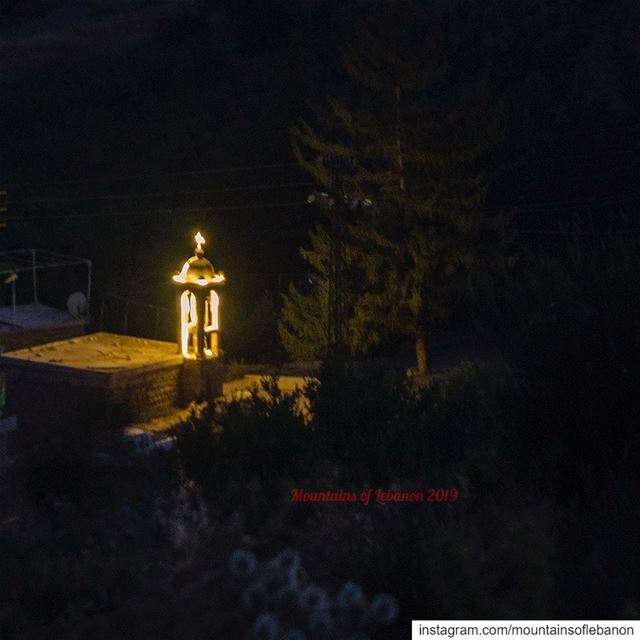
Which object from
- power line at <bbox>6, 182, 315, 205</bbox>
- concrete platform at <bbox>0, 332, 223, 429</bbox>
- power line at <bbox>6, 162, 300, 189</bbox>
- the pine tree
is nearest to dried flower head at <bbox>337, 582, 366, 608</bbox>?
concrete platform at <bbox>0, 332, 223, 429</bbox>

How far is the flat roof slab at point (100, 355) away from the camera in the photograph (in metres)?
17.3

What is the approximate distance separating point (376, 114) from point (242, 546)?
71.4 feet

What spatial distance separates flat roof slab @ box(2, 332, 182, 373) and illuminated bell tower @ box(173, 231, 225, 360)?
364 millimetres

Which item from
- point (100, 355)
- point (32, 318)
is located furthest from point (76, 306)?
point (100, 355)

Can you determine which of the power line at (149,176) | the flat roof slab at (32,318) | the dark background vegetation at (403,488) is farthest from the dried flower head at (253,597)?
the power line at (149,176)

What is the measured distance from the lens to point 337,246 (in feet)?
77.1

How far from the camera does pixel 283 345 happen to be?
26.9 m

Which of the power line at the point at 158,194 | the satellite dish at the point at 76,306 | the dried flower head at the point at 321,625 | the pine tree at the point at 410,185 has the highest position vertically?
the power line at the point at 158,194

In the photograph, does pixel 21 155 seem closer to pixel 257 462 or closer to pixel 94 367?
pixel 94 367

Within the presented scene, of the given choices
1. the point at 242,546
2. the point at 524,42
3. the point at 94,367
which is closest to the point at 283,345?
the point at 94,367

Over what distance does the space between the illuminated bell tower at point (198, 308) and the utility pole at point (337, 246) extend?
Result: 293 cm

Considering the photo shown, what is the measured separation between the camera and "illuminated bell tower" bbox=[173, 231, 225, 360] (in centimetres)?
1844

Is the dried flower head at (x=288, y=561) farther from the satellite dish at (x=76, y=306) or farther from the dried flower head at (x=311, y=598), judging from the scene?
the satellite dish at (x=76, y=306)

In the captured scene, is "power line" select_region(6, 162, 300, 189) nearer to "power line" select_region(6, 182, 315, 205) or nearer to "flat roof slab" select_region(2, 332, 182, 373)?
"power line" select_region(6, 182, 315, 205)
